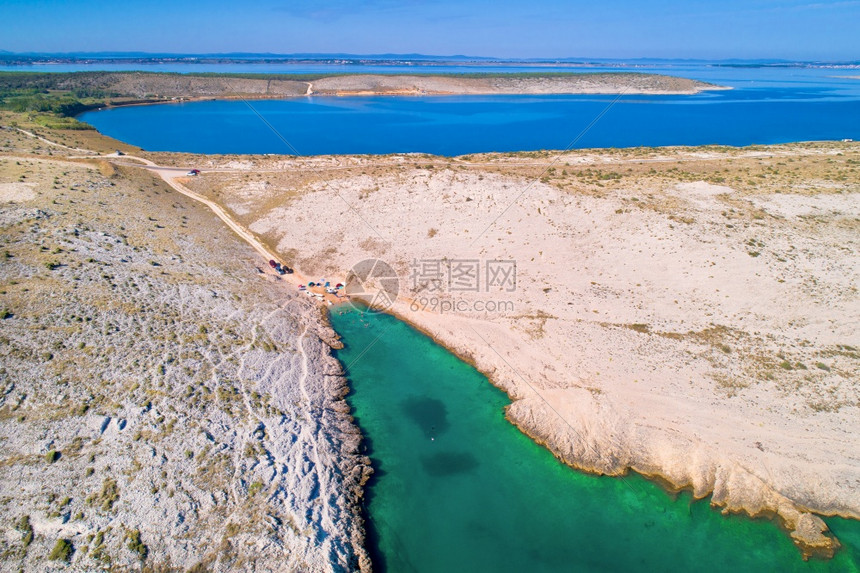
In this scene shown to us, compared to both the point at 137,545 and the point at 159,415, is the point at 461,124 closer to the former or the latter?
the point at 159,415

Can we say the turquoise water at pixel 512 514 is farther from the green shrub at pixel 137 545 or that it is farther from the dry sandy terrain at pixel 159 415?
the green shrub at pixel 137 545

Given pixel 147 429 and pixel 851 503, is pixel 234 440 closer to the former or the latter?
pixel 147 429

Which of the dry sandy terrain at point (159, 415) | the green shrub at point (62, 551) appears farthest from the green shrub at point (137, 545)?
the green shrub at point (62, 551)

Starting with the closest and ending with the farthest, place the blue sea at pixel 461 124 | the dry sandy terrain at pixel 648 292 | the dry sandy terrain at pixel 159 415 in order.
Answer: the dry sandy terrain at pixel 159 415 < the dry sandy terrain at pixel 648 292 < the blue sea at pixel 461 124

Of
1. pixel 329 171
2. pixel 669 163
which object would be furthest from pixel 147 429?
pixel 669 163

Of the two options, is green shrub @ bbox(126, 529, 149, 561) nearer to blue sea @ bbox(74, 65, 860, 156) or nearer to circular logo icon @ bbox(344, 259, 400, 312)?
circular logo icon @ bbox(344, 259, 400, 312)
